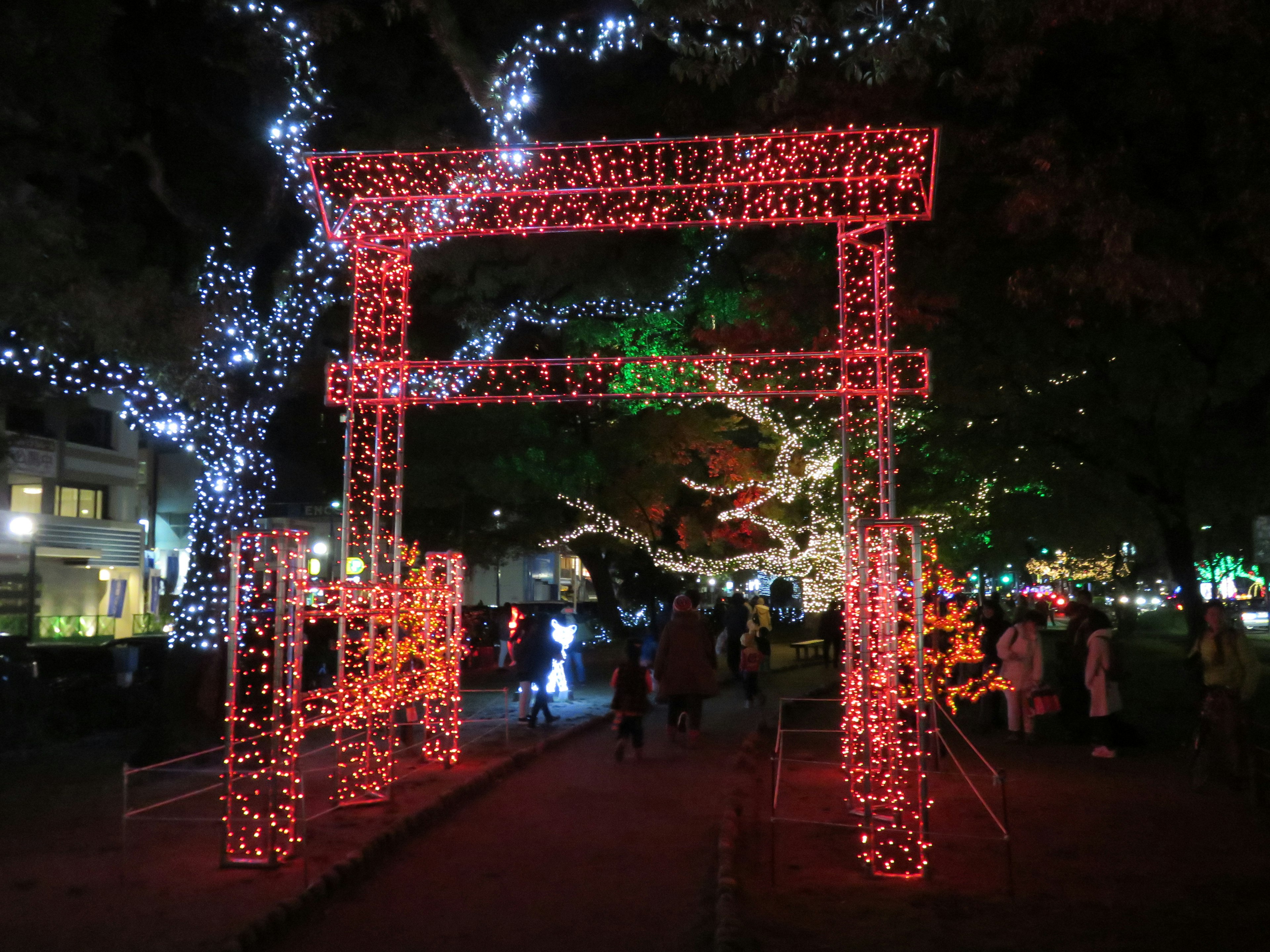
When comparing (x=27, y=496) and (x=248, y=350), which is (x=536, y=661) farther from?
(x=27, y=496)

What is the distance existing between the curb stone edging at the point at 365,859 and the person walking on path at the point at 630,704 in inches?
41.3

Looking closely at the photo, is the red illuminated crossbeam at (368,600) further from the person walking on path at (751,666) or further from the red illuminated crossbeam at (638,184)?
the person walking on path at (751,666)

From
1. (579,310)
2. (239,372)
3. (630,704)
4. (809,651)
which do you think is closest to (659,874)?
(630,704)

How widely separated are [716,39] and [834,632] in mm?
14901

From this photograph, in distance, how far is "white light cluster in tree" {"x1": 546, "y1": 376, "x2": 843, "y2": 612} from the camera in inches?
1116

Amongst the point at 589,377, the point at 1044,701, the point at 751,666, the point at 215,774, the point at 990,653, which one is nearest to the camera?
the point at 589,377

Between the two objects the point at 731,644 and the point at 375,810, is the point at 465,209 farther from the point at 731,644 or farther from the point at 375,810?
the point at 731,644

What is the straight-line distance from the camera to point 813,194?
9.66 meters

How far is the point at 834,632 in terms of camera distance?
24.4 m

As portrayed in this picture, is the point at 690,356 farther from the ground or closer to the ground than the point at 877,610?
farther from the ground

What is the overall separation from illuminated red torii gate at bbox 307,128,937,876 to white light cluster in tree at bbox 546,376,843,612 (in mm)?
14768

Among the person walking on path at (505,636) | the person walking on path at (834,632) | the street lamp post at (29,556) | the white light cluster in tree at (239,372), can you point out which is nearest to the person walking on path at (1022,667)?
the person walking on path at (834,632)

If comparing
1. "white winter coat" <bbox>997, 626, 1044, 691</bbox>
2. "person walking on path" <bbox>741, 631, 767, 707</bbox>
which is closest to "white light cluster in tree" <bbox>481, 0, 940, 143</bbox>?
"white winter coat" <bbox>997, 626, 1044, 691</bbox>

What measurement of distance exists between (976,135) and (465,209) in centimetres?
572
